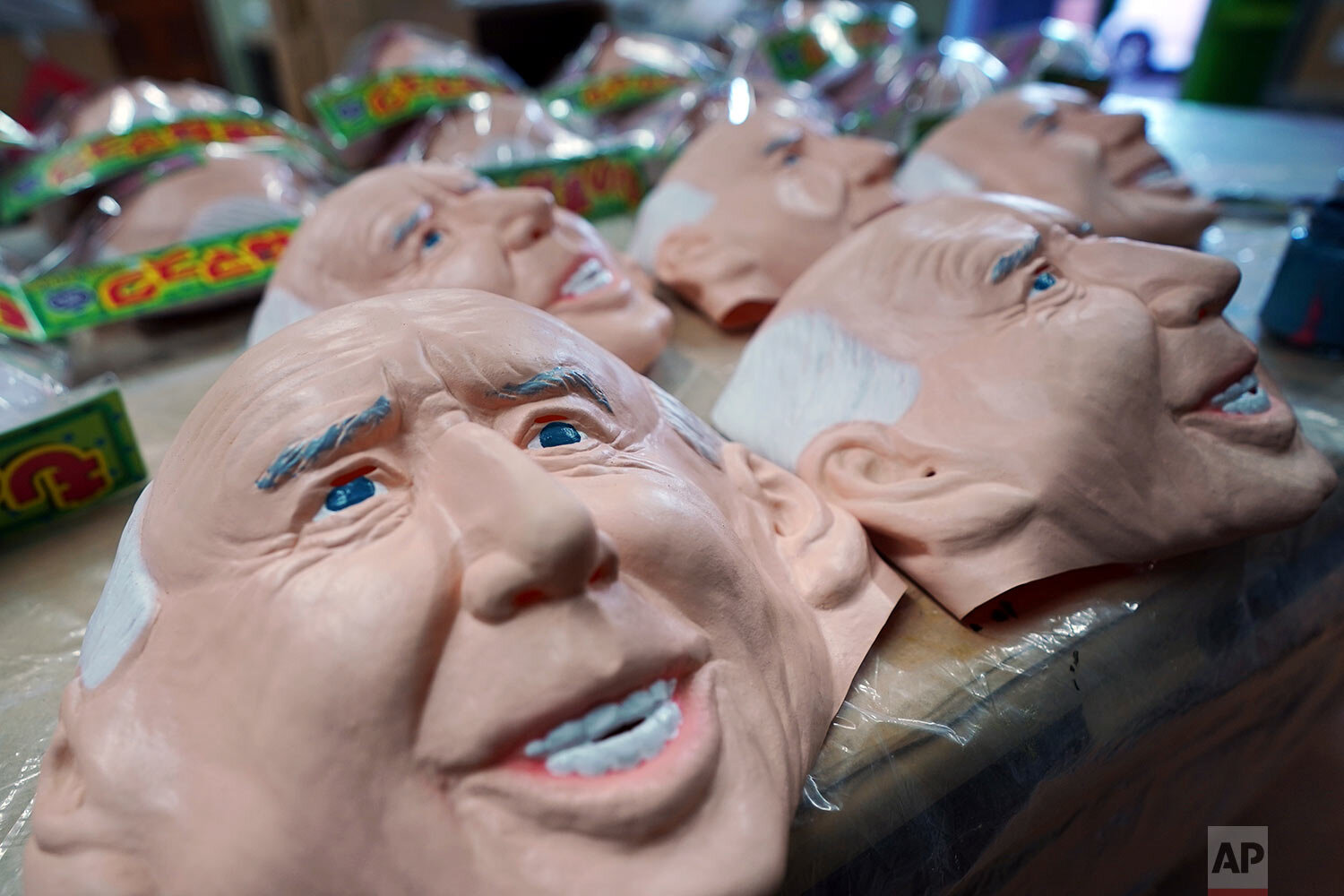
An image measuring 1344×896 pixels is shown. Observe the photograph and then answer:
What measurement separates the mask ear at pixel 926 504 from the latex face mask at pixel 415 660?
400 mm

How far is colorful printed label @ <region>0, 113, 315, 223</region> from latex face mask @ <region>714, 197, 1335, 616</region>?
2.49m

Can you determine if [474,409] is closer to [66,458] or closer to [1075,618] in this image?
[1075,618]

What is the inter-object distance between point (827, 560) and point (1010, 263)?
592mm

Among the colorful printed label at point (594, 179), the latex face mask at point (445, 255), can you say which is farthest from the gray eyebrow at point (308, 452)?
the colorful printed label at point (594, 179)

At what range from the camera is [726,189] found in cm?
226

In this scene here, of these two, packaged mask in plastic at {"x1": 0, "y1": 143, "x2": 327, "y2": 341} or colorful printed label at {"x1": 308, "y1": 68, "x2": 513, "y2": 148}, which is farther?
colorful printed label at {"x1": 308, "y1": 68, "x2": 513, "y2": 148}

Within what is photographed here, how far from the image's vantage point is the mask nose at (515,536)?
74 cm

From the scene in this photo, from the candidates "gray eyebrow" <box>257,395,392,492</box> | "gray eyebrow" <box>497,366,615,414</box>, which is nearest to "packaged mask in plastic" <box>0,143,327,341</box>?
"gray eyebrow" <box>257,395,392,492</box>

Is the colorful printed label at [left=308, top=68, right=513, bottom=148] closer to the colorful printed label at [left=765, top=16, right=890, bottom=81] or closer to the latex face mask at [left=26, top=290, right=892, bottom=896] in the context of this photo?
the colorful printed label at [left=765, top=16, right=890, bottom=81]

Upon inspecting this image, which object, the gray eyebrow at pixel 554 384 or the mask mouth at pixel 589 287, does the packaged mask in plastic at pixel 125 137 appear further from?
the gray eyebrow at pixel 554 384

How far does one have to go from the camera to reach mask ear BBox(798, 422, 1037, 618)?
1.21 m

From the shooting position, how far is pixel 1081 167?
2188mm

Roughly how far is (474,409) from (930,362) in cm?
79

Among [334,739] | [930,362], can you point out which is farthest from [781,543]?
[334,739]
